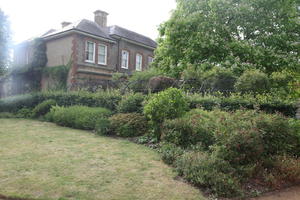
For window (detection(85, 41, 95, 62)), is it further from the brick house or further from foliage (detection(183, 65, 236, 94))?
foliage (detection(183, 65, 236, 94))

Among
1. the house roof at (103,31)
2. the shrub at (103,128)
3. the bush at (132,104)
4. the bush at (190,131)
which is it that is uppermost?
the house roof at (103,31)

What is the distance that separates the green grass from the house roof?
14.4m

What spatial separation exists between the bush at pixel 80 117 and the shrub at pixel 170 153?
479 centimetres

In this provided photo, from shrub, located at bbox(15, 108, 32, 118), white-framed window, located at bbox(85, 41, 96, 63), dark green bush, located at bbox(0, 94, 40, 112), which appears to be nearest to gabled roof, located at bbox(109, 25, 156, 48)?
white-framed window, located at bbox(85, 41, 96, 63)

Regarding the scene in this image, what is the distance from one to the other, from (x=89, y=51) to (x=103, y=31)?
9.34ft

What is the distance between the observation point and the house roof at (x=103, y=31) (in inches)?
797

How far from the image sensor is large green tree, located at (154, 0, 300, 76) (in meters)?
14.1

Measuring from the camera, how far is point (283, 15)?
1480 centimetres

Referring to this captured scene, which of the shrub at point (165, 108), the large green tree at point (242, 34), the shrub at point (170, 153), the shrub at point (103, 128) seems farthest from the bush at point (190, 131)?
the large green tree at point (242, 34)

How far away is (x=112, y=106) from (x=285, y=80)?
909cm

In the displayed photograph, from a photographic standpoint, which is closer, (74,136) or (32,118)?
(74,136)

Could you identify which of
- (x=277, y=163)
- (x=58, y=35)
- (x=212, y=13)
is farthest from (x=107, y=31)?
(x=277, y=163)

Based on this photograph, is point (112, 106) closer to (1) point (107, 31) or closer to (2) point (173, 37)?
(2) point (173, 37)

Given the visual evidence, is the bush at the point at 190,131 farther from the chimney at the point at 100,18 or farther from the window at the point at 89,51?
the chimney at the point at 100,18
